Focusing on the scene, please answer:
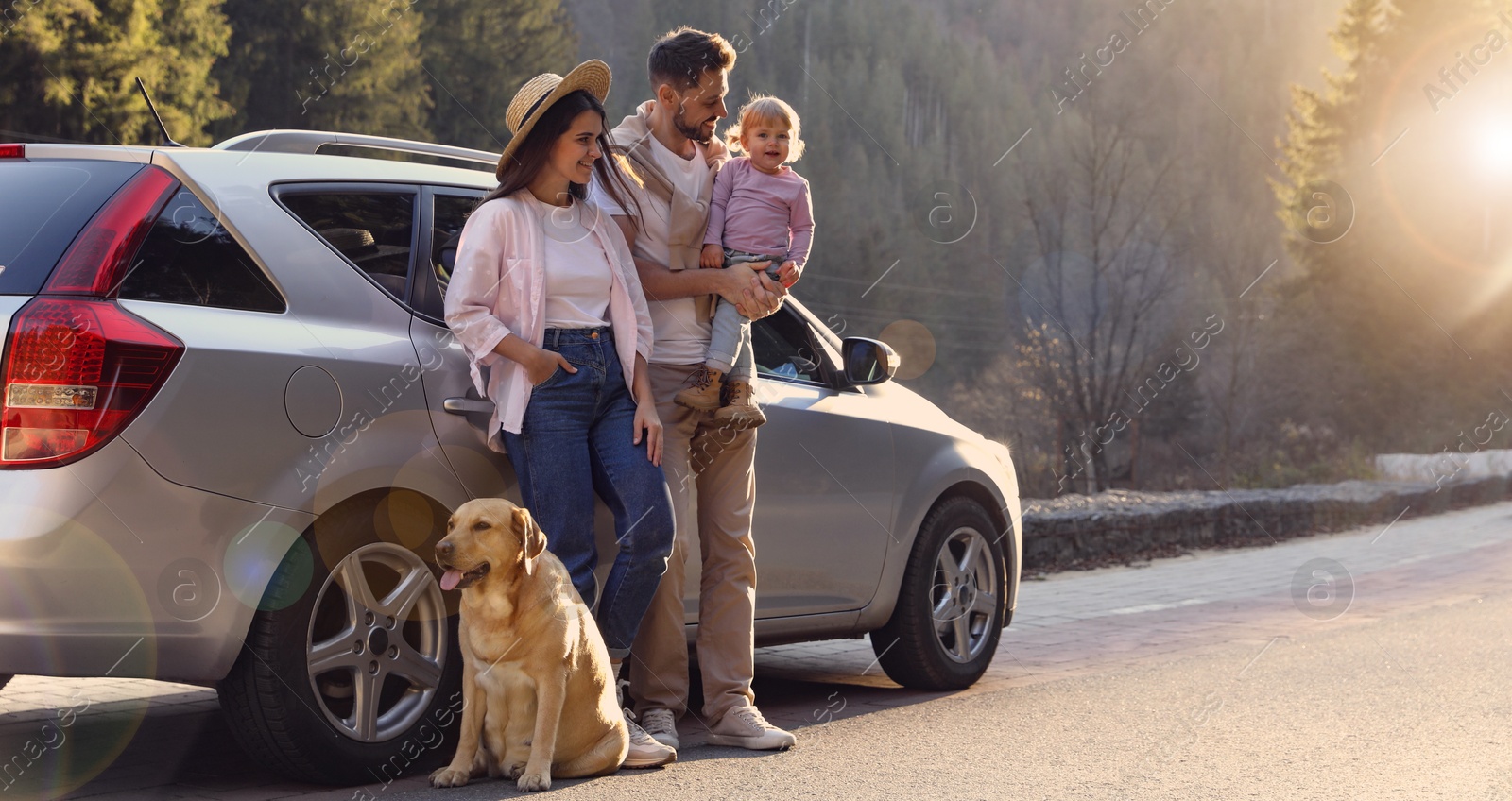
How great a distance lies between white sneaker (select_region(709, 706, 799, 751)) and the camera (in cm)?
489

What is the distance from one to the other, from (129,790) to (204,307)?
1.45m

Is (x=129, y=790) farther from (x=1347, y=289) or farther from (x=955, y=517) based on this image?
(x=1347, y=289)

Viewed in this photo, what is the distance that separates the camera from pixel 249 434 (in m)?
3.76

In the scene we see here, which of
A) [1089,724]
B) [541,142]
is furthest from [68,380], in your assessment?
[1089,724]

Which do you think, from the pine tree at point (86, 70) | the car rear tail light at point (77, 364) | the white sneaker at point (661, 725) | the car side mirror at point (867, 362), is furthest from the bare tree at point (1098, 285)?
the car rear tail light at point (77, 364)

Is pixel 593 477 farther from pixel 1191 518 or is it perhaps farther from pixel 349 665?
pixel 1191 518

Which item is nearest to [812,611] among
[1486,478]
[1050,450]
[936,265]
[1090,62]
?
[1090,62]

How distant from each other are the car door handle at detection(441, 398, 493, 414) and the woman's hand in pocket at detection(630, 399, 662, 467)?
0.45 m

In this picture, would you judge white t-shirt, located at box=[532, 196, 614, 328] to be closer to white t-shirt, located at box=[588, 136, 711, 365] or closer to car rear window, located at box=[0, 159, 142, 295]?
white t-shirt, located at box=[588, 136, 711, 365]

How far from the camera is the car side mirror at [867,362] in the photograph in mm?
5848

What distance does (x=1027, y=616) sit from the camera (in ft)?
31.1

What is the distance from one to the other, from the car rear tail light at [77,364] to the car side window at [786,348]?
267 centimetres

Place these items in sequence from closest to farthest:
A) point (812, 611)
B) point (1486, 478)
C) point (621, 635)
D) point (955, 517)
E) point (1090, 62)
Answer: point (621, 635)
point (812, 611)
point (955, 517)
point (1090, 62)
point (1486, 478)

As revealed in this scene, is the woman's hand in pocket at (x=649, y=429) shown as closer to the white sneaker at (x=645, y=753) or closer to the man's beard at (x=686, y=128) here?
the white sneaker at (x=645, y=753)
